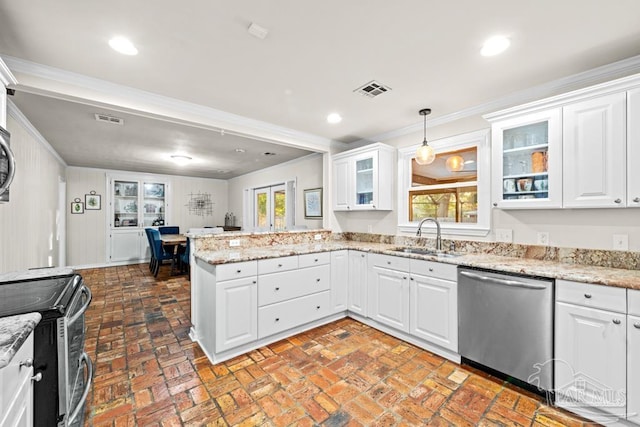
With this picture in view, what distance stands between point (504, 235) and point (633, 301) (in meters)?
1.10

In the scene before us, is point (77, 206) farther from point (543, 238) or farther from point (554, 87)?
point (554, 87)

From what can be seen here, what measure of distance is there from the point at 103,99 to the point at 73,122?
158cm

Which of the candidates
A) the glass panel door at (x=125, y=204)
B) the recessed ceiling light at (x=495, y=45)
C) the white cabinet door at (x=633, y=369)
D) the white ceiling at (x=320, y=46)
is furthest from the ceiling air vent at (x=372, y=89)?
the glass panel door at (x=125, y=204)

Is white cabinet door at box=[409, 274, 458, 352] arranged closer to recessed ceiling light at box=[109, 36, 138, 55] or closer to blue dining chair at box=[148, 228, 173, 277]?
recessed ceiling light at box=[109, 36, 138, 55]

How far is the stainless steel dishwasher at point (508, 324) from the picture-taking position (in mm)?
1894

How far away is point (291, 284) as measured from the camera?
9.43 ft

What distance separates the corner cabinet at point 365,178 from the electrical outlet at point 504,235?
1.25 m

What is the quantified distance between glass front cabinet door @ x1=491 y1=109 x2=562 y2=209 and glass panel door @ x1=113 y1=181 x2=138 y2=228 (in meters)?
7.71

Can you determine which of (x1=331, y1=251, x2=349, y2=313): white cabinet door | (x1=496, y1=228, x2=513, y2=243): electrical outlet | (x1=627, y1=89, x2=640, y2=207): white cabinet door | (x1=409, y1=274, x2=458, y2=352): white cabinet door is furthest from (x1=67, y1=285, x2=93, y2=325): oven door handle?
(x1=627, y1=89, x2=640, y2=207): white cabinet door

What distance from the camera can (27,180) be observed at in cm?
328

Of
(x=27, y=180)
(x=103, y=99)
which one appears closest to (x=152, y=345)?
(x=103, y=99)

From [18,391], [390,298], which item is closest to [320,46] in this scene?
[18,391]

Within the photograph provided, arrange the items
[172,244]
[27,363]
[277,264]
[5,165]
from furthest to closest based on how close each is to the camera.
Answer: [172,244] → [277,264] → [5,165] → [27,363]

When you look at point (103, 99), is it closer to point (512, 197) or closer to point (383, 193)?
point (383, 193)
